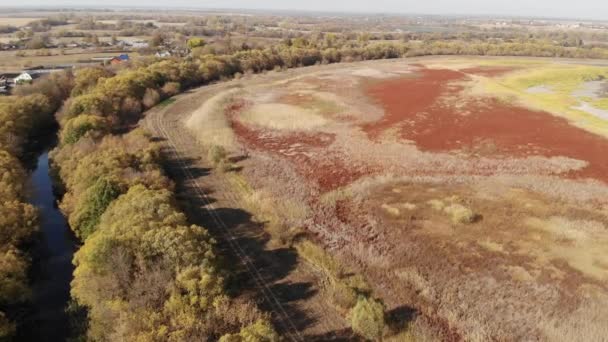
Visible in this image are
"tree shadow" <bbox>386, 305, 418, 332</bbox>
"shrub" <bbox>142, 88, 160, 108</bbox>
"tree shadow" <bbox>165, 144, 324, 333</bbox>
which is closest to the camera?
"tree shadow" <bbox>386, 305, 418, 332</bbox>

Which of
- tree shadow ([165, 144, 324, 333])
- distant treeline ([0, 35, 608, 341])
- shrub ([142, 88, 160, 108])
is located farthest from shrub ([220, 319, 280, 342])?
shrub ([142, 88, 160, 108])

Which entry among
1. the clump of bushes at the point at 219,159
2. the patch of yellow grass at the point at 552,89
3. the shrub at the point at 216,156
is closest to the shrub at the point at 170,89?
the clump of bushes at the point at 219,159

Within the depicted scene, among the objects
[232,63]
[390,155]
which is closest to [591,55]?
[232,63]

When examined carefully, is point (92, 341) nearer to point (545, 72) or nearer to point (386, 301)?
point (386, 301)

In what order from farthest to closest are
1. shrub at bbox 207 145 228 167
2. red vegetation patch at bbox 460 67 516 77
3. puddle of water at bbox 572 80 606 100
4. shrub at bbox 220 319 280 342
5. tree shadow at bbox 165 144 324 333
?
red vegetation patch at bbox 460 67 516 77 → puddle of water at bbox 572 80 606 100 → shrub at bbox 207 145 228 167 → tree shadow at bbox 165 144 324 333 → shrub at bbox 220 319 280 342

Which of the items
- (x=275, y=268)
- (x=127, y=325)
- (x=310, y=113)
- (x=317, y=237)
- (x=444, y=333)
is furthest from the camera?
(x=310, y=113)

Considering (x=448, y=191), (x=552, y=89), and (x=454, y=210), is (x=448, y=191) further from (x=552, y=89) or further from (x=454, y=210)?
Answer: (x=552, y=89)

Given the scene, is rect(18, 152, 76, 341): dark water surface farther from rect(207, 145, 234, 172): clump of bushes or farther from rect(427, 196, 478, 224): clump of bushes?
rect(427, 196, 478, 224): clump of bushes
